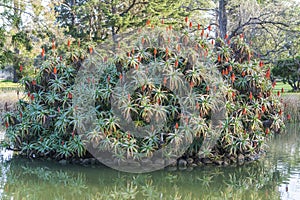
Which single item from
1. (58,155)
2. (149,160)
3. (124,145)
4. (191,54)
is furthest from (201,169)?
(58,155)

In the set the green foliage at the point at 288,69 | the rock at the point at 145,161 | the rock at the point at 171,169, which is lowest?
the rock at the point at 171,169

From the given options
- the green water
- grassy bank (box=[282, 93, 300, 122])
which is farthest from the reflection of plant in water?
grassy bank (box=[282, 93, 300, 122])

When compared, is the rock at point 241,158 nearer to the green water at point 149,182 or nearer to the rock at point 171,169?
the green water at point 149,182

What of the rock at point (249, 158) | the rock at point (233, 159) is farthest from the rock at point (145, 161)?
the rock at point (249, 158)

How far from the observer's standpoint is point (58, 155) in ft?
22.6

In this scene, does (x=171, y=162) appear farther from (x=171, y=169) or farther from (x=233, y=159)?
(x=233, y=159)

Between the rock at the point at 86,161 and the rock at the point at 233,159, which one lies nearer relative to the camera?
the rock at the point at 86,161

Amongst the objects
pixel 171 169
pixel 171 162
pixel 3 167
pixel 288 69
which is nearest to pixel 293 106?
pixel 288 69

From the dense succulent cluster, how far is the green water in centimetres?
34

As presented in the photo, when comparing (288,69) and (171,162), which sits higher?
(288,69)

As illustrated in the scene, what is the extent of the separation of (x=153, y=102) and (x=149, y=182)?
130 cm

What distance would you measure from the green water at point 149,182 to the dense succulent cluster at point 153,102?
0.34 metres

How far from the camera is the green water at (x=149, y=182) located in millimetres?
5301

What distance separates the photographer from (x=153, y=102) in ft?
21.5
